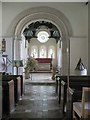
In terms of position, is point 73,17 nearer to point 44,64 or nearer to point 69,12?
point 69,12

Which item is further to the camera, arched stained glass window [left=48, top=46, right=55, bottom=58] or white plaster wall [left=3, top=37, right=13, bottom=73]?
arched stained glass window [left=48, top=46, right=55, bottom=58]

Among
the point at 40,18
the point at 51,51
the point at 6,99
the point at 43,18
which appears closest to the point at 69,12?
the point at 43,18

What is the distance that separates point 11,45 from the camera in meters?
12.7

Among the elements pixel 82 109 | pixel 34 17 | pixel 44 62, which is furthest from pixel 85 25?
pixel 44 62

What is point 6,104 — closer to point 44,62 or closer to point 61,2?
point 61,2

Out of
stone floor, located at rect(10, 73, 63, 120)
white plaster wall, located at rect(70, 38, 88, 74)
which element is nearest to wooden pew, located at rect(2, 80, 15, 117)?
stone floor, located at rect(10, 73, 63, 120)

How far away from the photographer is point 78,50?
12586 mm

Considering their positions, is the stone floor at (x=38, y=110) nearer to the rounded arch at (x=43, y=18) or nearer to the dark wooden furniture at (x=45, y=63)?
the rounded arch at (x=43, y=18)

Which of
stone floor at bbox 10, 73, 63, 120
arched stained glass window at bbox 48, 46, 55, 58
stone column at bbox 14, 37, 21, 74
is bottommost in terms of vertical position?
stone floor at bbox 10, 73, 63, 120

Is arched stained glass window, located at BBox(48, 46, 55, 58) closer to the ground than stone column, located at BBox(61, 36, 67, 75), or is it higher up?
higher up

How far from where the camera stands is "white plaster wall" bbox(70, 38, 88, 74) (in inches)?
493

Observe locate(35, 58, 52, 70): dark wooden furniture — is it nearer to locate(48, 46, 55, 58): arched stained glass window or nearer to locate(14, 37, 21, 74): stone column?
locate(48, 46, 55, 58): arched stained glass window

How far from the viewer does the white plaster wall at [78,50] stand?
12.5m

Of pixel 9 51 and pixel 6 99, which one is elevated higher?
pixel 9 51
